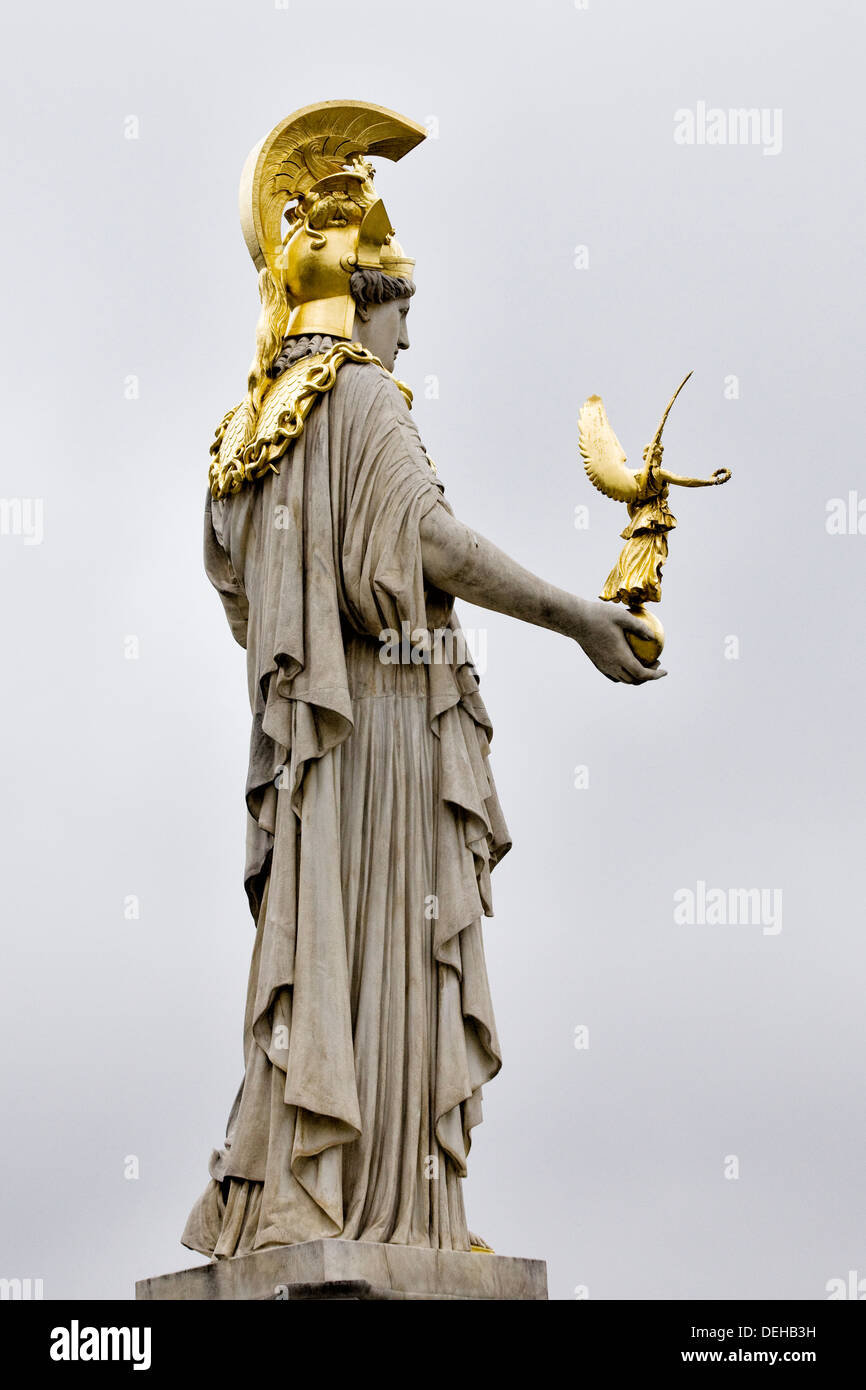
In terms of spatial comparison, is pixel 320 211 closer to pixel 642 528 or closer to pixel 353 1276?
pixel 642 528

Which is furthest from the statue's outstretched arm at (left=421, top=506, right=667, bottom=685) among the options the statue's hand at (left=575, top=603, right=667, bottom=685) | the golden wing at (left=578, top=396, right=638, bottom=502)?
the golden wing at (left=578, top=396, right=638, bottom=502)

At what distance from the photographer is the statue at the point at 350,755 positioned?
51.7 feet

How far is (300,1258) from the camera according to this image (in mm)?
15047

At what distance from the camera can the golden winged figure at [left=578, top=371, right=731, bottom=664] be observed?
1678 centimetres

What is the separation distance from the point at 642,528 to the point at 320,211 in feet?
9.37

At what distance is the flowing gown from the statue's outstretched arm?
0.14 meters

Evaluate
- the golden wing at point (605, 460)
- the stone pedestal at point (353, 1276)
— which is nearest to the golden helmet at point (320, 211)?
the golden wing at point (605, 460)

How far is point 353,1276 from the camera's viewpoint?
588 inches

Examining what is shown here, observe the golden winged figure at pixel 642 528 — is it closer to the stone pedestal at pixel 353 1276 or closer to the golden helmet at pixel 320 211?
the golden helmet at pixel 320 211

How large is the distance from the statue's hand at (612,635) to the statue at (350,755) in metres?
0.01

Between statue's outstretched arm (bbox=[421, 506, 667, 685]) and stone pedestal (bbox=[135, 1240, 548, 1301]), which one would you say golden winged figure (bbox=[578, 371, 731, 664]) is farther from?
stone pedestal (bbox=[135, 1240, 548, 1301])
